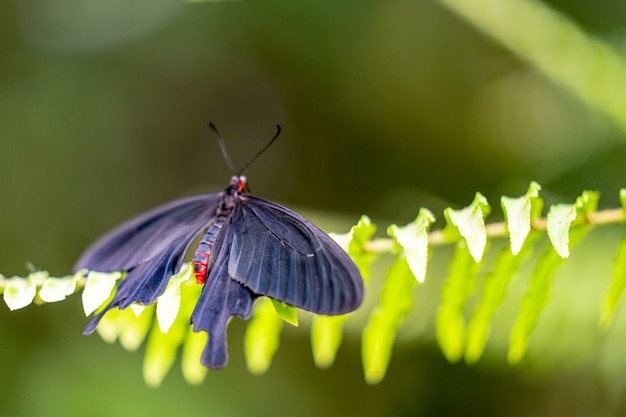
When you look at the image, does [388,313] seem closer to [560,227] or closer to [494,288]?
[494,288]

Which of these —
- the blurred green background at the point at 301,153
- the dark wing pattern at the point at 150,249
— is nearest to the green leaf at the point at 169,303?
the dark wing pattern at the point at 150,249

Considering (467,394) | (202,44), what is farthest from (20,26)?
(467,394)

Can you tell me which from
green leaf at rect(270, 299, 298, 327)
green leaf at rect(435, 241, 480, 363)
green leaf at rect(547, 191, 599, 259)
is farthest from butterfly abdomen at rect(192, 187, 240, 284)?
green leaf at rect(547, 191, 599, 259)

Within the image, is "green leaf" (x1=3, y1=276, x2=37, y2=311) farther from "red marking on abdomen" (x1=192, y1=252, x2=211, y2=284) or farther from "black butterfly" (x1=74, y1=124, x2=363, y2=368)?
"red marking on abdomen" (x1=192, y1=252, x2=211, y2=284)

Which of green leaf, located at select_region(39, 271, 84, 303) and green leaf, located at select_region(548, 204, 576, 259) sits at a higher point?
green leaf, located at select_region(548, 204, 576, 259)

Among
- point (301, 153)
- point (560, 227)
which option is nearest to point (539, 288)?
point (560, 227)

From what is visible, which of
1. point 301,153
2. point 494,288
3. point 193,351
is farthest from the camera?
point 301,153
